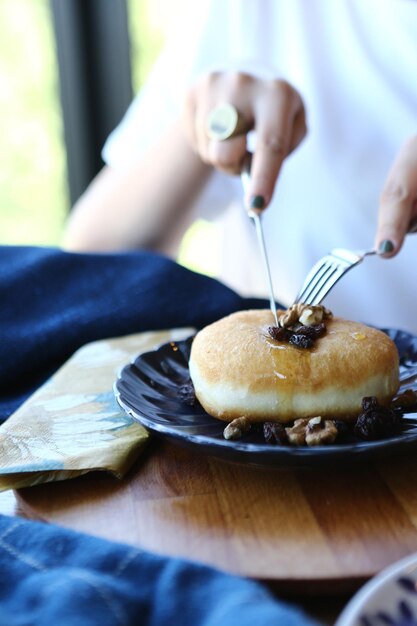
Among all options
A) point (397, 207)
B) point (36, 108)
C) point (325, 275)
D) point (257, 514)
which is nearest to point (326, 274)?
point (325, 275)

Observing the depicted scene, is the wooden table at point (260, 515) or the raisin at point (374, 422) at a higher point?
the raisin at point (374, 422)

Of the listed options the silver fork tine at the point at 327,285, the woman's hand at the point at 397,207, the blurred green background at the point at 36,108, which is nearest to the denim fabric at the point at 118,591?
the silver fork tine at the point at 327,285

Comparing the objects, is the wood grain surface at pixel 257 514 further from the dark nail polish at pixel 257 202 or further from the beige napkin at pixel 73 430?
the dark nail polish at pixel 257 202

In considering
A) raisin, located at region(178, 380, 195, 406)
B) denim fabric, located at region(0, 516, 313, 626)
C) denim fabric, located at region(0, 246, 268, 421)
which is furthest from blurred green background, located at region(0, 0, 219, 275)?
denim fabric, located at region(0, 516, 313, 626)

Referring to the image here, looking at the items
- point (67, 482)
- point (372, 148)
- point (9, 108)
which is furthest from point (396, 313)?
point (9, 108)

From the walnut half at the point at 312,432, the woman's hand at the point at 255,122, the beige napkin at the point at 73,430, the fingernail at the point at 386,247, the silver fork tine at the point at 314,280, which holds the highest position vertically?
the woman's hand at the point at 255,122

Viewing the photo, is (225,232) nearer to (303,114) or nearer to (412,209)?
(303,114)

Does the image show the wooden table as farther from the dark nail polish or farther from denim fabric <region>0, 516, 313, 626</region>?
the dark nail polish
